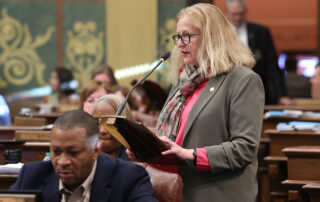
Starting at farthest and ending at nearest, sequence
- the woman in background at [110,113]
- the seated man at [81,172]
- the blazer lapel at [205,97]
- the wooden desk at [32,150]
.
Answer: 1. the wooden desk at [32,150]
2. the woman in background at [110,113]
3. the blazer lapel at [205,97]
4. the seated man at [81,172]

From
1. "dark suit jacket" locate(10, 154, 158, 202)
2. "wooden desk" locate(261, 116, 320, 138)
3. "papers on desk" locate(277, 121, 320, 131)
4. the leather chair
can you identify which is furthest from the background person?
"dark suit jacket" locate(10, 154, 158, 202)

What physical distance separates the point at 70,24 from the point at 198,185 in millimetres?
6857

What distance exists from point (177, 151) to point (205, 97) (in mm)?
334

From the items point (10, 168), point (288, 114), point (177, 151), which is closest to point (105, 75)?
point (288, 114)

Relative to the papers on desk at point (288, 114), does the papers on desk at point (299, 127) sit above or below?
above

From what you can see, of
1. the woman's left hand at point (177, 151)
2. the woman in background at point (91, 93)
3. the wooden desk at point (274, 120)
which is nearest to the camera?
the woman's left hand at point (177, 151)

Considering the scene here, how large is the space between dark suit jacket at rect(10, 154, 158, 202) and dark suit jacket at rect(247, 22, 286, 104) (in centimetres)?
456

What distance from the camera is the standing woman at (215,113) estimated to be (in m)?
3.14

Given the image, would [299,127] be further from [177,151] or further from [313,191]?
[177,151]

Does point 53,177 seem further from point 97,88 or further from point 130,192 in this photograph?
point 97,88

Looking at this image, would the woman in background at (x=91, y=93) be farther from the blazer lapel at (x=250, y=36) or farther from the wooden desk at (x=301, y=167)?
the blazer lapel at (x=250, y=36)

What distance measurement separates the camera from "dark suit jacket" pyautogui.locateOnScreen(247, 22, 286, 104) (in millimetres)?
7078

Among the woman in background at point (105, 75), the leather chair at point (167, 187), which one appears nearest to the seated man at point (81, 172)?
the leather chair at point (167, 187)

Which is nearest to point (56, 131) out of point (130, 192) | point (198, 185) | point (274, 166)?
point (130, 192)
